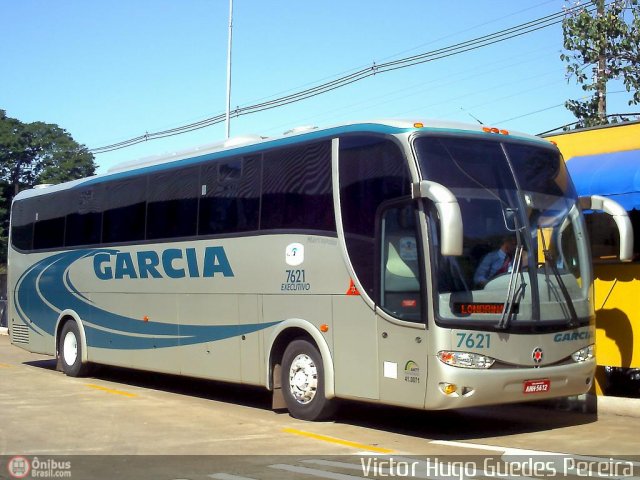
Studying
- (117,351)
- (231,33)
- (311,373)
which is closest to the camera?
(311,373)

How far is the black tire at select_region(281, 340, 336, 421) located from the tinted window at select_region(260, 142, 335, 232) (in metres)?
1.63

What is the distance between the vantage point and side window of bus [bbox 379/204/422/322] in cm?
1030

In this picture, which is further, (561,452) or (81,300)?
(81,300)

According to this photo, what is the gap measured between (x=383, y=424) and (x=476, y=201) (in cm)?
335

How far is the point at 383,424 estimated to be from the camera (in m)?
12.0

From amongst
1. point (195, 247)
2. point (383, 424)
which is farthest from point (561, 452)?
point (195, 247)

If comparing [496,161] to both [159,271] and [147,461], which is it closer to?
[147,461]

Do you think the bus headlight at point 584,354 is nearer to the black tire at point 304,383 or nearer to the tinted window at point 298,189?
the black tire at point 304,383

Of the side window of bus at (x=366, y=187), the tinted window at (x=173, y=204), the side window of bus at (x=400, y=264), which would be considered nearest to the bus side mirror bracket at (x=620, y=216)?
the side window of bus at (x=400, y=264)

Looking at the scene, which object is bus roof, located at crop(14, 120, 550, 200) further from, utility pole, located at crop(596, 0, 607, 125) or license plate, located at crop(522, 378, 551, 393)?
utility pole, located at crop(596, 0, 607, 125)

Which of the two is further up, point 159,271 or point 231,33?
point 231,33

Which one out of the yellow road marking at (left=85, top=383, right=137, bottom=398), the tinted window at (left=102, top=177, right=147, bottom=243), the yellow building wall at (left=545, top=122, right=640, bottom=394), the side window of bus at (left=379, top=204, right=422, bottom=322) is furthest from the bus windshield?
the yellow road marking at (left=85, top=383, right=137, bottom=398)

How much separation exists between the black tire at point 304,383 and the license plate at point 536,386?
8.43 ft

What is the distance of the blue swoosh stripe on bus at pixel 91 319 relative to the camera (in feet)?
46.9
